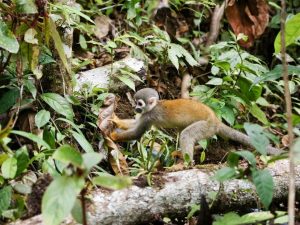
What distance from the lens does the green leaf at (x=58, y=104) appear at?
3686 mm

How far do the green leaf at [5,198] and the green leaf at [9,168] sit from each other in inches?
3.6

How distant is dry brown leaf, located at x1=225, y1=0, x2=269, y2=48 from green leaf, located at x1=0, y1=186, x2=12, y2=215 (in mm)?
3540

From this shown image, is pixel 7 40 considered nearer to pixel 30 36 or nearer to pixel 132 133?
pixel 30 36

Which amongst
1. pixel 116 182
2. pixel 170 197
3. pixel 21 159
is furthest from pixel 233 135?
pixel 116 182

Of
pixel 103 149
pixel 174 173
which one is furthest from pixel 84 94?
pixel 174 173

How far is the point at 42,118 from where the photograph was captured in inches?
141

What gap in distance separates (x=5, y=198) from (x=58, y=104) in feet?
3.59

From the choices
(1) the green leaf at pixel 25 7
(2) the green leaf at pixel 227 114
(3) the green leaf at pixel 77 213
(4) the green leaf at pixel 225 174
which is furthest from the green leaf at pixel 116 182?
(2) the green leaf at pixel 227 114

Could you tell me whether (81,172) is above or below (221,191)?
above

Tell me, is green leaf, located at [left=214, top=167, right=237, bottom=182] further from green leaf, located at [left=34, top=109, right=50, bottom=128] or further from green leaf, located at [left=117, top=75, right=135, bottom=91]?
green leaf, located at [left=117, top=75, right=135, bottom=91]

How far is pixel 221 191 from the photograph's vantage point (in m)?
3.28

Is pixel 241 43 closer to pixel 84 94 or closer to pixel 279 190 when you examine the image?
pixel 84 94

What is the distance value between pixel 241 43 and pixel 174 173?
2.83 m

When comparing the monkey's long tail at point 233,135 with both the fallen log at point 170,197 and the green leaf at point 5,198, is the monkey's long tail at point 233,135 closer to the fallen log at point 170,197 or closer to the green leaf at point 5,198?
the fallen log at point 170,197
